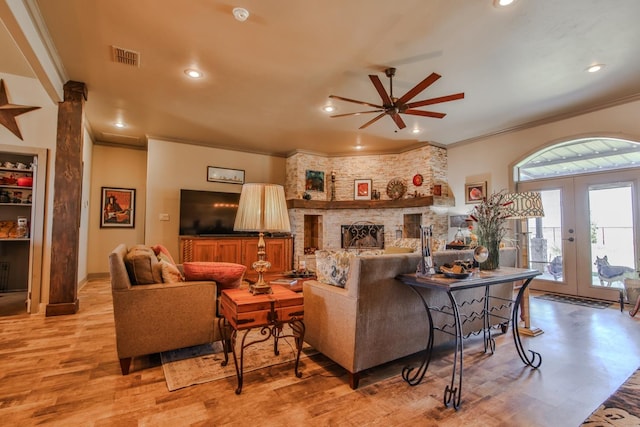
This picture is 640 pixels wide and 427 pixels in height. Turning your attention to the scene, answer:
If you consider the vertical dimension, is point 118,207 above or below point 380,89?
below

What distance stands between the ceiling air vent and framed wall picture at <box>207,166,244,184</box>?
3.17 meters

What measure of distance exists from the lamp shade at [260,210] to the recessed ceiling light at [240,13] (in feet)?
4.89

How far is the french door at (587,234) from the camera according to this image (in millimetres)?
4391

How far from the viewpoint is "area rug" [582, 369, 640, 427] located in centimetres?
173

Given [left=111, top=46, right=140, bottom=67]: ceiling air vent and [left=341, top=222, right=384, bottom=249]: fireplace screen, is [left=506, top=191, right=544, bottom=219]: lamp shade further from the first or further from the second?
[left=111, top=46, right=140, bottom=67]: ceiling air vent

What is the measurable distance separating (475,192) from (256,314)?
212 inches

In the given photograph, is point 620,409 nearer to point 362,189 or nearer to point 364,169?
point 362,189

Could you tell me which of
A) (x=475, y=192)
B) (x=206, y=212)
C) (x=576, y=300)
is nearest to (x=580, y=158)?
(x=475, y=192)

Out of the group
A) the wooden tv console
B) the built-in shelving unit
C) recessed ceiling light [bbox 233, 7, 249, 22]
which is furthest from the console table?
the built-in shelving unit

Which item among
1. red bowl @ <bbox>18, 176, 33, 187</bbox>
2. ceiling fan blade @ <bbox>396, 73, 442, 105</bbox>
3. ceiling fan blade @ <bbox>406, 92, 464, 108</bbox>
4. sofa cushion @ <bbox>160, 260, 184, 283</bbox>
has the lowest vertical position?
sofa cushion @ <bbox>160, 260, 184, 283</bbox>

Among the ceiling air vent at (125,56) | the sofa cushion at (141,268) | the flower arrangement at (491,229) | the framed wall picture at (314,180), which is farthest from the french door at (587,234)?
the ceiling air vent at (125,56)

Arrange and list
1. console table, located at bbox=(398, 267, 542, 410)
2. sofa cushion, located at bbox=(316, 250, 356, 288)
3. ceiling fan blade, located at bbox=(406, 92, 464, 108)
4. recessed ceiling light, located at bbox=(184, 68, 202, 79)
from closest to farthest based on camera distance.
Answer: console table, located at bbox=(398, 267, 542, 410)
sofa cushion, located at bbox=(316, 250, 356, 288)
ceiling fan blade, located at bbox=(406, 92, 464, 108)
recessed ceiling light, located at bbox=(184, 68, 202, 79)

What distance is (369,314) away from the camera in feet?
6.75

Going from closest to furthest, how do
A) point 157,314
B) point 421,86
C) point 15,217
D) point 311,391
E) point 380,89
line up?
point 311,391 < point 157,314 < point 421,86 < point 380,89 < point 15,217
